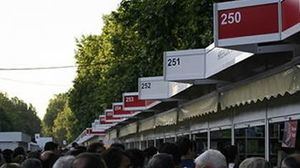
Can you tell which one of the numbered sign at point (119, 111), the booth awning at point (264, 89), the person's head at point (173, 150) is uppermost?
the numbered sign at point (119, 111)

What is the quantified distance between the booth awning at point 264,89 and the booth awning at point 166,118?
6374mm

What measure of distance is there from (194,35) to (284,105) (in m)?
7.33

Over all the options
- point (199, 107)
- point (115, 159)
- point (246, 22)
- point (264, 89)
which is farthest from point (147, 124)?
point (115, 159)

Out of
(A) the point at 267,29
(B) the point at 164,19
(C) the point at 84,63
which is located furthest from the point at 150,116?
(C) the point at 84,63

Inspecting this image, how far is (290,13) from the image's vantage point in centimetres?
781

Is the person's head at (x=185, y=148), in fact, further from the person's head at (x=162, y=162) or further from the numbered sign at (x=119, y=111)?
the numbered sign at (x=119, y=111)

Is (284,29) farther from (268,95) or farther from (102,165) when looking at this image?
(102,165)

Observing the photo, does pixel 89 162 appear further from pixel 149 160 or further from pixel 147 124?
pixel 147 124

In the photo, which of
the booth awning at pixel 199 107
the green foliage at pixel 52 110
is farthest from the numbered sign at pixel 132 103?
the green foliage at pixel 52 110

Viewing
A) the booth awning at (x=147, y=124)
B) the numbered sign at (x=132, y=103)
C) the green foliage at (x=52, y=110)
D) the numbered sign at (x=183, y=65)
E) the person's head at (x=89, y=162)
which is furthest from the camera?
the green foliage at (x=52, y=110)

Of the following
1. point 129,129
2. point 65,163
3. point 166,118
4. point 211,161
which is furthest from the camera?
point 129,129

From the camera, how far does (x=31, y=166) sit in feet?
22.7

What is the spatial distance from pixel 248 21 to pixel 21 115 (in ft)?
548

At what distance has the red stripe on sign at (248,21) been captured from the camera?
27.2 ft
